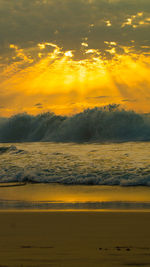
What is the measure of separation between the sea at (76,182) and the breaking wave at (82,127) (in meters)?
12.5

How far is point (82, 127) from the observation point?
1222 inches

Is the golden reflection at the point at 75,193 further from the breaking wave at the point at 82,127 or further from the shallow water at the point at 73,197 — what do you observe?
the breaking wave at the point at 82,127

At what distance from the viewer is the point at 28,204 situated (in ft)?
25.6
